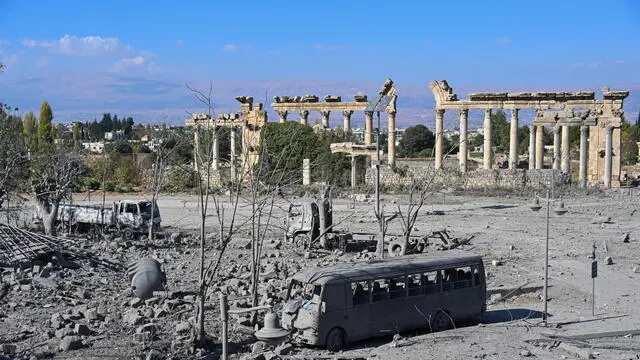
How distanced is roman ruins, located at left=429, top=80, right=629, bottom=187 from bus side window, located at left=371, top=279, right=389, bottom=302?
127 ft

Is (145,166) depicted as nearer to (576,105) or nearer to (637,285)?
(576,105)

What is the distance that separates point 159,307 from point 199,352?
3440mm

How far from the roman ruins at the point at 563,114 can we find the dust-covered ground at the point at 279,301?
756 inches

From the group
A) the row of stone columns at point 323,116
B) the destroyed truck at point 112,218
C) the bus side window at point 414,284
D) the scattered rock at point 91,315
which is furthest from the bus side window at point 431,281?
the row of stone columns at point 323,116

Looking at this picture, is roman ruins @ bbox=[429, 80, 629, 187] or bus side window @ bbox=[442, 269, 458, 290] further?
roman ruins @ bbox=[429, 80, 629, 187]

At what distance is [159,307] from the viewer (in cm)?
1998

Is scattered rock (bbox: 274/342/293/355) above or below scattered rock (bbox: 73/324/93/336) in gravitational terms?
below

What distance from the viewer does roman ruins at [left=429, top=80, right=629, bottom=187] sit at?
58094 mm

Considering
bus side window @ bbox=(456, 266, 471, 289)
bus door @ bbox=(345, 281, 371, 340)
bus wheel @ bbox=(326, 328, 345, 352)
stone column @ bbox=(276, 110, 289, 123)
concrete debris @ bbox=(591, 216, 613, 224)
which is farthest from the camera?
stone column @ bbox=(276, 110, 289, 123)

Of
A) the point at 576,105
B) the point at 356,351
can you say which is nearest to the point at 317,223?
the point at 356,351

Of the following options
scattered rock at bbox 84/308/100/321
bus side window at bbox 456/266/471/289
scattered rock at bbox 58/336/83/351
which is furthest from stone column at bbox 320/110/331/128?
scattered rock at bbox 58/336/83/351

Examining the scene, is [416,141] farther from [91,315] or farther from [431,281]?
[91,315]

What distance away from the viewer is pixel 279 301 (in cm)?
2166

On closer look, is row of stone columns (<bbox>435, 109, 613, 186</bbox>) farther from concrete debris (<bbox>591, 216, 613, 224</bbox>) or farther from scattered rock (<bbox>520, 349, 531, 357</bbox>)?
scattered rock (<bbox>520, 349, 531, 357</bbox>)
